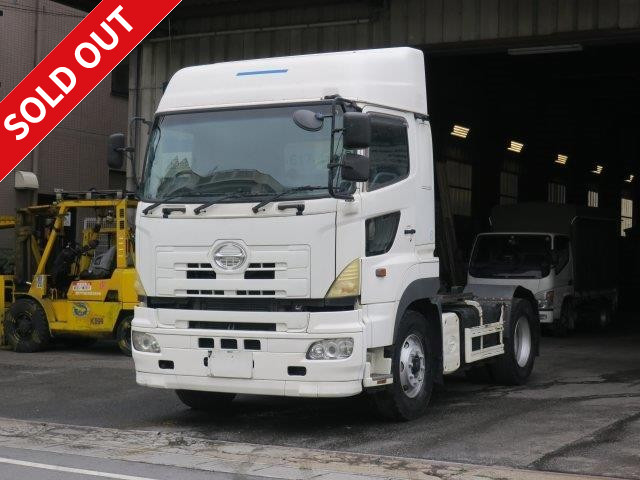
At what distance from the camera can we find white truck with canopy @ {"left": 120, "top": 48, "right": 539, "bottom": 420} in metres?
9.11

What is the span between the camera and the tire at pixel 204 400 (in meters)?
10.9

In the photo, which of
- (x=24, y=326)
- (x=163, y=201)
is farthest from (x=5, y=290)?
(x=163, y=201)

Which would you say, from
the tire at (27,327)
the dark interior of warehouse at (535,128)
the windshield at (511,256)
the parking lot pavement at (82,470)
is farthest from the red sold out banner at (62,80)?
the parking lot pavement at (82,470)

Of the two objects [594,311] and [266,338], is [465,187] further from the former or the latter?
[266,338]

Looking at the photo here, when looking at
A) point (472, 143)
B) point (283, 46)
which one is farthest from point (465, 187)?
point (283, 46)

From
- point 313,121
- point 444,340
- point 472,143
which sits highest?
point 472,143

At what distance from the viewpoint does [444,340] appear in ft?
35.2

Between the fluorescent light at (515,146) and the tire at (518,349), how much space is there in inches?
747

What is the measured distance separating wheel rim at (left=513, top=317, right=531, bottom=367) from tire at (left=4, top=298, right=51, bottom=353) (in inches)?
319

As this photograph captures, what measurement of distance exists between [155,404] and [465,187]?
19232 millimetres

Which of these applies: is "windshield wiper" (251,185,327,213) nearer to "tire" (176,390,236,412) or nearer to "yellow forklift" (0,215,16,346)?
"tire" (176,390,236,412)

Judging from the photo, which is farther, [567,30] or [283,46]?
[283,46]

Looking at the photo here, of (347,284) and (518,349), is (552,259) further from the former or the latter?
(347,284)

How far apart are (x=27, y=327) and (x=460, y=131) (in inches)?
575
